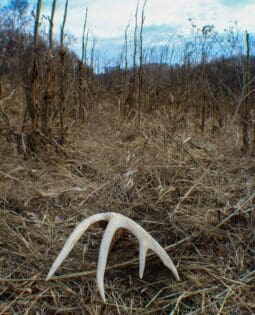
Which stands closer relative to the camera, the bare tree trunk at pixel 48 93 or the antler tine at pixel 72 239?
the antler tine at pixel 72 239

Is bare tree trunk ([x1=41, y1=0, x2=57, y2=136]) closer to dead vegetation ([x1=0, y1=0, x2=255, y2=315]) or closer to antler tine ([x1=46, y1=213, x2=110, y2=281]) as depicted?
dead vegetation ([x1=0, y1=0, x2=255, y2=315])

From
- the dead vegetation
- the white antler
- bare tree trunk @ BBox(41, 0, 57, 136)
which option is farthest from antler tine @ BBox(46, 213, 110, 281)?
bare tree trunk @ BBox(41, 0, 57, 136)

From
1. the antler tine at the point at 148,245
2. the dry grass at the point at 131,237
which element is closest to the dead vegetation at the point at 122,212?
the dry grass at the point at 131,237

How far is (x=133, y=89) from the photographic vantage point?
534 centimetres

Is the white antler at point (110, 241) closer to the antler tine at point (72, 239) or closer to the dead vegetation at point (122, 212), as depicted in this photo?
the antler tine at point (72, 239)

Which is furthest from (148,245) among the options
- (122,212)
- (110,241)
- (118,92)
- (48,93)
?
(118,92)

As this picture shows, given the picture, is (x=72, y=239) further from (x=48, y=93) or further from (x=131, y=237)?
→ (x=48, y=93)

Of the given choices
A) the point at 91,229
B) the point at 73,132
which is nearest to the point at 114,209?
the point at 91,229

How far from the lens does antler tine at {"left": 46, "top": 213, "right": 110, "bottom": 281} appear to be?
4.86 ft

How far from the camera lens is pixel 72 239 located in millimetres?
1549

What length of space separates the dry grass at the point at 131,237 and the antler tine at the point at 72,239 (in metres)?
0.21

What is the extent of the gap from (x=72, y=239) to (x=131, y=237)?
18.0 inches

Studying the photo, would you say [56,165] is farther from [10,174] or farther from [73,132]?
[73,132]

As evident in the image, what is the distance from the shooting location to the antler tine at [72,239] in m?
1.48
